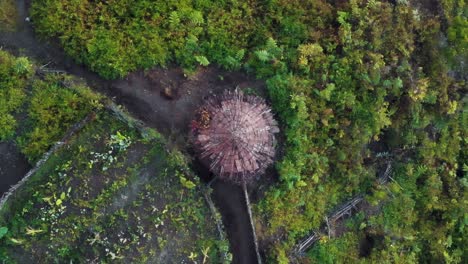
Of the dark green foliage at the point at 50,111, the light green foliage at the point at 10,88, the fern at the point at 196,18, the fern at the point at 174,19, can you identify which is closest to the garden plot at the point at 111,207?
the dark green foliage at the point at 50,111

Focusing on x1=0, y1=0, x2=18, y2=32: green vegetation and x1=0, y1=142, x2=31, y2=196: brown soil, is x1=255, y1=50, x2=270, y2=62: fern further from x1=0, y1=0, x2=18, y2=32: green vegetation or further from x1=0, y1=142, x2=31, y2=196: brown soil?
x1=0, y1=142, x2=31, y2=196: brown soil

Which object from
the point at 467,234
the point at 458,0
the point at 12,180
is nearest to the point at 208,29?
the point at 12,180

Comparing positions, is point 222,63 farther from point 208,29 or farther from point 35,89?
point 35,89

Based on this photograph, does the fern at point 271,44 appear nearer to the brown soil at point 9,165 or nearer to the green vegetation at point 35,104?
the green vegetation at point 35,104

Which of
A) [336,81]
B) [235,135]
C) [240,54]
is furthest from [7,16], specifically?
[336,81]

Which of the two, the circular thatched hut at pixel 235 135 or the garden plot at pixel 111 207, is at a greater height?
the circular thatched hut at pixel 235 135

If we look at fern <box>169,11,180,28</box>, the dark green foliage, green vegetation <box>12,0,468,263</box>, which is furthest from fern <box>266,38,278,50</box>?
the dark green foliage
